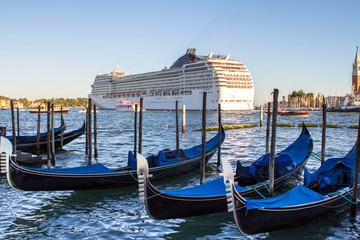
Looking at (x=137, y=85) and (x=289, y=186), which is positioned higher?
(x=137, y=85)

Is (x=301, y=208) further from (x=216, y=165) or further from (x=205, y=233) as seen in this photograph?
(x=216, y=165)

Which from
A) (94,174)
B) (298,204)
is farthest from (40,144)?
(298,204)

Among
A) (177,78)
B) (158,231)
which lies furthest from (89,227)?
(177,78)

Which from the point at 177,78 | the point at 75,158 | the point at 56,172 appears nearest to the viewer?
the point at 56,172

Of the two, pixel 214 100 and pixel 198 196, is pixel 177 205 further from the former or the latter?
pixel 214 100

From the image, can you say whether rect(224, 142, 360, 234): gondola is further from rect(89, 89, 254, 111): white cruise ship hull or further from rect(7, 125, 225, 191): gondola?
rect(89, 89, 254, 111): white cruise ship hull

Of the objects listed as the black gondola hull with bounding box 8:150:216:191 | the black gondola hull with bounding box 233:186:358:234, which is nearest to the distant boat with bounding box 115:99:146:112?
the black gondola hull with bounding box 8:150:216:191

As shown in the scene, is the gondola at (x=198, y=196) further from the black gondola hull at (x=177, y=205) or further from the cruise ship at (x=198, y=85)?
the cruise ship at (x=198, y=85)

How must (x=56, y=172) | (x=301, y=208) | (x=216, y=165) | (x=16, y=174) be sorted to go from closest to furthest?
(x=301, y=208), (x=16, y=174), (x=56, y=172), (x=216, y=165)

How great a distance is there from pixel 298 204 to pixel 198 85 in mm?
56811

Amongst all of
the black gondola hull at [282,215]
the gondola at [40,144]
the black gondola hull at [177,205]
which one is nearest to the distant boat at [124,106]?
the gondola at [40,144]

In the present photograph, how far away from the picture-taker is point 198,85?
61.9 m

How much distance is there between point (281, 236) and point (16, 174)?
501 cm

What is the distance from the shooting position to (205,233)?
232 inches
